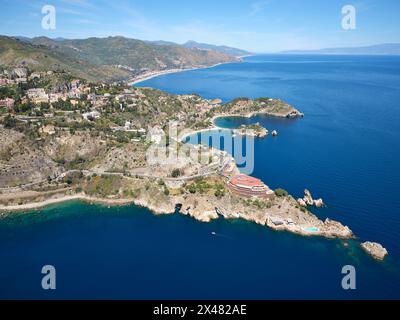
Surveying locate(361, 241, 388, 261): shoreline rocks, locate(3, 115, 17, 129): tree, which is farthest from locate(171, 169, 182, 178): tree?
locate(3, 115, 17, 129): tree

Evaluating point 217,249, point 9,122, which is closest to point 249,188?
point 217,249

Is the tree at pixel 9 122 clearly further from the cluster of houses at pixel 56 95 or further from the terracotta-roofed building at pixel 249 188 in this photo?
the terracotta-roofed building at pixel 249 188

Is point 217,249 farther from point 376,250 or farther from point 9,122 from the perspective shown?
point 9,122

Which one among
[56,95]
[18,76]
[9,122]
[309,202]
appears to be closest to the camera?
[309,202]

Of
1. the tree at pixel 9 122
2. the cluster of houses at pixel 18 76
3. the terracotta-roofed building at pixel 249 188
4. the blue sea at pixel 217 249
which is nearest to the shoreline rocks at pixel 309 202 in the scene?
the blue sea at pixel 217 249

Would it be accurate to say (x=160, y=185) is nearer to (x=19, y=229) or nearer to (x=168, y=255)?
(x=168, y=255)
